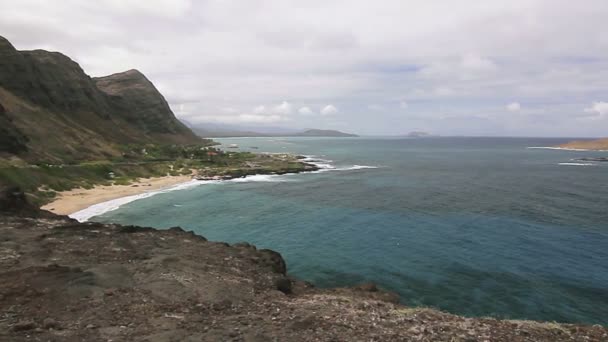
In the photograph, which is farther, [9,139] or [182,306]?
[9,139]

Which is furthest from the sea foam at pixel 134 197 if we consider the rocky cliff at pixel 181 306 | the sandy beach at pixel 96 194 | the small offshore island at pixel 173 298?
the rocky cliff at pixel 181 306

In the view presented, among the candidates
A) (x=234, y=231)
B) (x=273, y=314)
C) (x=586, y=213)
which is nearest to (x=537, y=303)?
(x=273, y=314)

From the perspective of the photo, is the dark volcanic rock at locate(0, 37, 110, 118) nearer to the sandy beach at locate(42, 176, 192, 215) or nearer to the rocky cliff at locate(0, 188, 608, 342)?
the sandy beach at locate(42, 176, 192, 215)

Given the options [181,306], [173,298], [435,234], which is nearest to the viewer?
[181,306]

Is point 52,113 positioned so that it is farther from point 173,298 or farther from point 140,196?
point 173,298

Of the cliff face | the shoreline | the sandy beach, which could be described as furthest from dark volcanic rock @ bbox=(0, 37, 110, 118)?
the sandy beach

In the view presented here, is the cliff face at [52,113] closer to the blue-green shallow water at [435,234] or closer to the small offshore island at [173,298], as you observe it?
the blue-green shallow water at [435,234]

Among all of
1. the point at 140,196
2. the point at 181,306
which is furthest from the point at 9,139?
the point at 181,306
